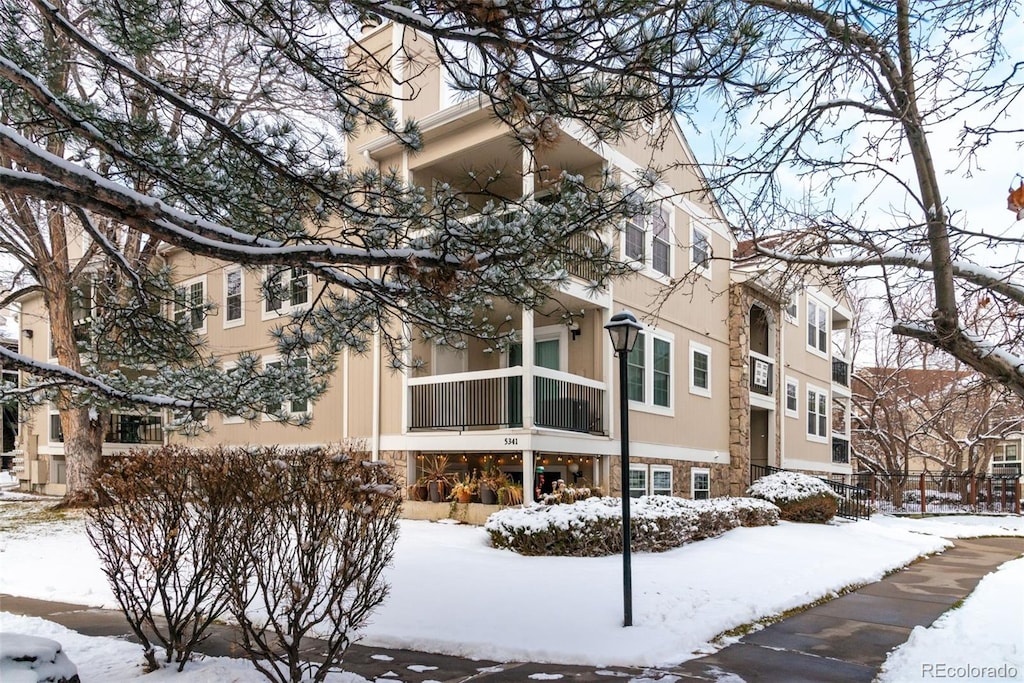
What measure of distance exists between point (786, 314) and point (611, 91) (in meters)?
18.7

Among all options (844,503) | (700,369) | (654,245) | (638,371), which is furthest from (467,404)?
(844,503)

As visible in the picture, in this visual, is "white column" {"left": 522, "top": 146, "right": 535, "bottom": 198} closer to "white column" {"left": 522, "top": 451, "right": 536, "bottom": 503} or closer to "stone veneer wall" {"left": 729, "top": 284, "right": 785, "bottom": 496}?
"white column" {"left": 522, "top": 451, "right": 536, "bottom": 503}

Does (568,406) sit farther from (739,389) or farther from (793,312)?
(793,312)

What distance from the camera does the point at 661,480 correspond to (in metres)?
16.4

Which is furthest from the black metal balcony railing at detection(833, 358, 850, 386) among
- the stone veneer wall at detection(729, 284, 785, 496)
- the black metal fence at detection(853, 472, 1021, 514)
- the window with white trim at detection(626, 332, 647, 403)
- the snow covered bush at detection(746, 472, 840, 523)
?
the window with white trim at detection(626, 332, 647, 403)

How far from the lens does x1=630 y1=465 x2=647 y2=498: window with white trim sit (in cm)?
1534

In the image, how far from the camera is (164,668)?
5.21 metres

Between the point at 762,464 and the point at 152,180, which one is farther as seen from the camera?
the point at 762,464

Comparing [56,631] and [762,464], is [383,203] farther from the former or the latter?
[762,464]

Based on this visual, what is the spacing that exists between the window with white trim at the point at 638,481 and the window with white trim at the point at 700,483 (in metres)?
2.41

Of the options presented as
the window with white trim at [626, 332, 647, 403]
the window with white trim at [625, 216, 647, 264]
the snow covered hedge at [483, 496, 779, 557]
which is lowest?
the snow covered hedge at [483, 496, 779, 557]

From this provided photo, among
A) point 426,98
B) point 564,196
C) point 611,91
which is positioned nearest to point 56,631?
point 564,196

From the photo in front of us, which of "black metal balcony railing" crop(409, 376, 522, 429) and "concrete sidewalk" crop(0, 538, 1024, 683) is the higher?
"black metal balcony railing" crop(409, 376, 522, 429)

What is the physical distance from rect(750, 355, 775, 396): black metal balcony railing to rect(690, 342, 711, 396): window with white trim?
2413mm
